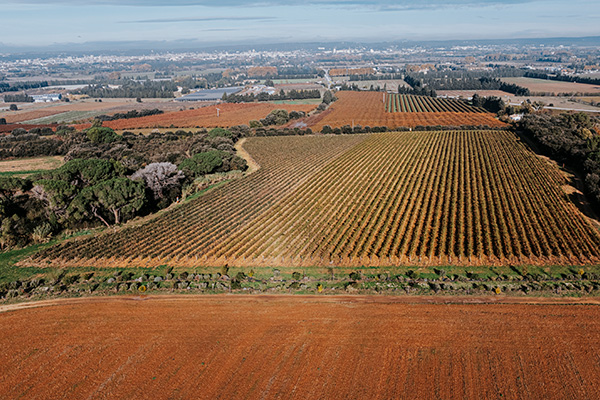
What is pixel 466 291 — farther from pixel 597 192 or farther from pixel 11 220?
pixel 11 220

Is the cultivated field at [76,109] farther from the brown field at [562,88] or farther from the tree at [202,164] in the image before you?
the brown field at [562,88]

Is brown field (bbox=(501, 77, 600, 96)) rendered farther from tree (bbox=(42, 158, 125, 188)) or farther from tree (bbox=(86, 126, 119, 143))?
tree (bbox=(42, 158, 125, 188))

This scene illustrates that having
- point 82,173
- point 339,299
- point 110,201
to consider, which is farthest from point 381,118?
point 339,299

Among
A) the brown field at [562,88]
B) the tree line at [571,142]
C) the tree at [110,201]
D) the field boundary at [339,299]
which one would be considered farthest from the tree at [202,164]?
the brown field at [562,88]

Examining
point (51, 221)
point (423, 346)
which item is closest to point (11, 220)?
point (51, 221)

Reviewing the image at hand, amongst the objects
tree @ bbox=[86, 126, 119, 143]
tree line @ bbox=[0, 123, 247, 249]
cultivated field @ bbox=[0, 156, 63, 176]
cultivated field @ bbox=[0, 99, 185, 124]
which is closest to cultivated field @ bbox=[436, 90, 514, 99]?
cultivated field @ bbox=[0, 99, 185, 124]

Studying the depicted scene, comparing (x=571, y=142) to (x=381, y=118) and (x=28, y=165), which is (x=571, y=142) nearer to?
(x=381, y=118)
